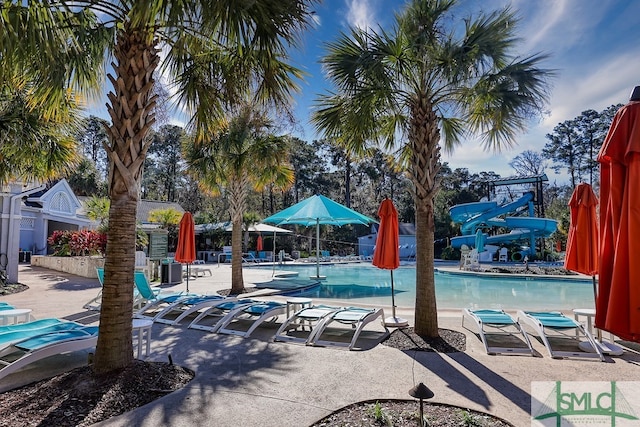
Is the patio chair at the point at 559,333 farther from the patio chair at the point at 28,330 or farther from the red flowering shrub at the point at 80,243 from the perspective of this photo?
the red flowering shrub at the point at 80,243

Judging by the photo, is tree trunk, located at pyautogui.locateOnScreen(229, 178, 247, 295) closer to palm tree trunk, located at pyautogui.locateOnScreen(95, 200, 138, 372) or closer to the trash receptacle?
the trash receptacle

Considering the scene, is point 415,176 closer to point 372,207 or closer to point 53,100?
point 53,100

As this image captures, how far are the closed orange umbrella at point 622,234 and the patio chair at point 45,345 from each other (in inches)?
214

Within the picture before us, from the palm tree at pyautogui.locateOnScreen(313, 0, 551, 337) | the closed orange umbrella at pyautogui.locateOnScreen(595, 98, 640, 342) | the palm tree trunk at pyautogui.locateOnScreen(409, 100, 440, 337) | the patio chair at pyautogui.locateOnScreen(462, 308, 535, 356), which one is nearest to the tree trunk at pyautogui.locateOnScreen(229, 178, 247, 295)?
the palm tree at pyautogui.locateOnScreen(313, 0, 551, 337)

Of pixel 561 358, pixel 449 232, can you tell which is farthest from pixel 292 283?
pixel 449 232

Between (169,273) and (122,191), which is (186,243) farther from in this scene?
(122,191)

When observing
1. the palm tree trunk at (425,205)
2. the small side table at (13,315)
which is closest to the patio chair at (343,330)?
the palm tree trunk at (425,205)

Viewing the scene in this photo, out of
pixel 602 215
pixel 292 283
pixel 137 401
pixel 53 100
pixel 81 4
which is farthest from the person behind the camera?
pixel 292 283

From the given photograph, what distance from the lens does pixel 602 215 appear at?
2.69 meters

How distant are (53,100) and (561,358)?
8.44 meters

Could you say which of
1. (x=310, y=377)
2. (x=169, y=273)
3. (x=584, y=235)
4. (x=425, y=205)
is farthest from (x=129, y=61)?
(x=169, y=273)

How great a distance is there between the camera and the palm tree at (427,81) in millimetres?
6113

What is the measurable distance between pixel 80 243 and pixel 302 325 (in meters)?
14.8

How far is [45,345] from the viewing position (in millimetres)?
4465
